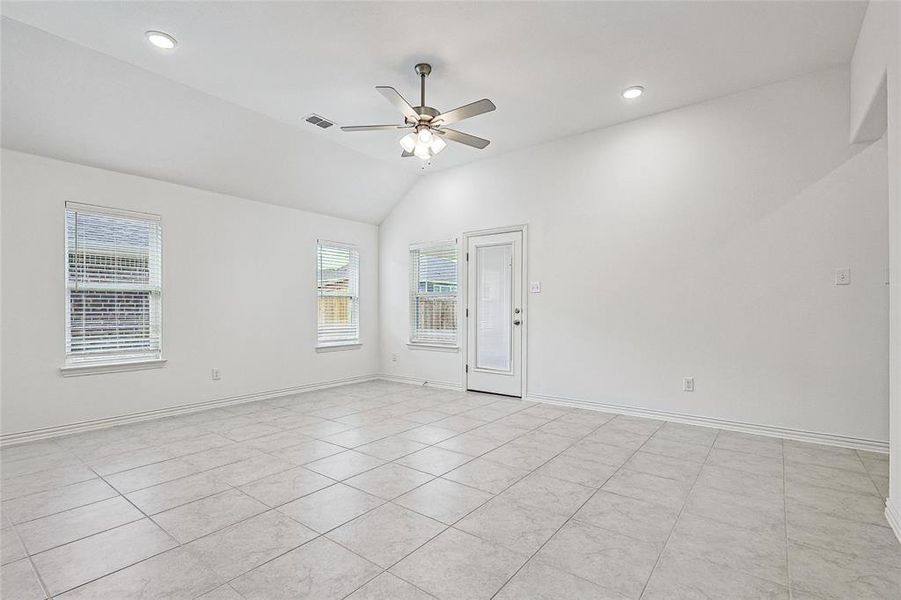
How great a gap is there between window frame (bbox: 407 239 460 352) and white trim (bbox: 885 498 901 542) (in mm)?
4170

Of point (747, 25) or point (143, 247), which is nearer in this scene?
point (747, 25)

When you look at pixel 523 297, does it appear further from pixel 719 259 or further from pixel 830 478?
pixel 830 478

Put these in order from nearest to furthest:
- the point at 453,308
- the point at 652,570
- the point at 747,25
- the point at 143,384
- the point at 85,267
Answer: the point at 652,570 < the point at 747,25 < the point at 85,267 < the point at 143,384 < the point at 453,308

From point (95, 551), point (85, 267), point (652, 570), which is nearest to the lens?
point (652, 570)

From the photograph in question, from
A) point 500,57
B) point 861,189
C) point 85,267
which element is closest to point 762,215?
point 861,189

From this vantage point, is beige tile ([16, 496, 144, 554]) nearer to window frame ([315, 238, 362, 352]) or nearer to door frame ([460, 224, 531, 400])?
window frame ([315, 238, 362, 352])

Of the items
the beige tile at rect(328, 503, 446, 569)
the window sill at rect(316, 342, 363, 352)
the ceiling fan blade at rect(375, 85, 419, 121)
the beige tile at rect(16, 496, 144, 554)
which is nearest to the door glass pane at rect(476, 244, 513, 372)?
the window sill at rect(316, 342, 363, 352)

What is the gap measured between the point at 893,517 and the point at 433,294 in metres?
4.81

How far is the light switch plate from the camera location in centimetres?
342

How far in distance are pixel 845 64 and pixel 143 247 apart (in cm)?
637

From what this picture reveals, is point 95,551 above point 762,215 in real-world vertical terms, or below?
below

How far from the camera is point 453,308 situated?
593cm

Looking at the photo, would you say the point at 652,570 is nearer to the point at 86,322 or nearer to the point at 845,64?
the point at 845,64

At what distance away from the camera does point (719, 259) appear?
3965 mm
